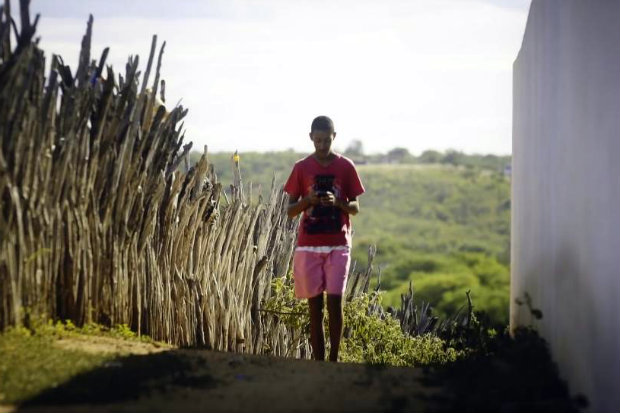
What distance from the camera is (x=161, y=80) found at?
816 cm

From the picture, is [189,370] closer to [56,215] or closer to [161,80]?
[56,215]

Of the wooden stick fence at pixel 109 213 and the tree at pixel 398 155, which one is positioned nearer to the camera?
the wooden stick fence at pixel 109 213

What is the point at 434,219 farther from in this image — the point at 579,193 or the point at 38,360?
the point at 38,360

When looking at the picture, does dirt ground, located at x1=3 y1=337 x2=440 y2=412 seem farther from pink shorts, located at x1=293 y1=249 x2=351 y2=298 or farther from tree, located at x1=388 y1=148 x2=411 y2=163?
tree, located at x1=388 y1=148 x2=411 y2=163

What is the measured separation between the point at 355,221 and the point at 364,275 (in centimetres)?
8366

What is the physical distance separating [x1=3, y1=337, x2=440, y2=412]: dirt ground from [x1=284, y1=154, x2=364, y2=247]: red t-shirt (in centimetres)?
101

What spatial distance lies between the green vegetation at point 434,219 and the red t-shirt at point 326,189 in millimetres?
57518

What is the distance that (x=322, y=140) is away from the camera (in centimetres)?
757

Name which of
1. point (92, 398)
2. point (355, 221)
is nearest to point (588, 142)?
point (92, 398)

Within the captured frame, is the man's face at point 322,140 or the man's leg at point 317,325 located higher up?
the man's face at point 322,140

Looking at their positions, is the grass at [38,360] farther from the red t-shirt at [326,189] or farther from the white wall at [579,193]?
the white wall at [579,193]

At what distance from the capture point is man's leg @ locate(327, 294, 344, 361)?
7.73 meters

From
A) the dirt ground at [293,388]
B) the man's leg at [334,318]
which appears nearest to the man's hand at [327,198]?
the man's leg at [334,318]

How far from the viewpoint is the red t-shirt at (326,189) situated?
25.0ft
